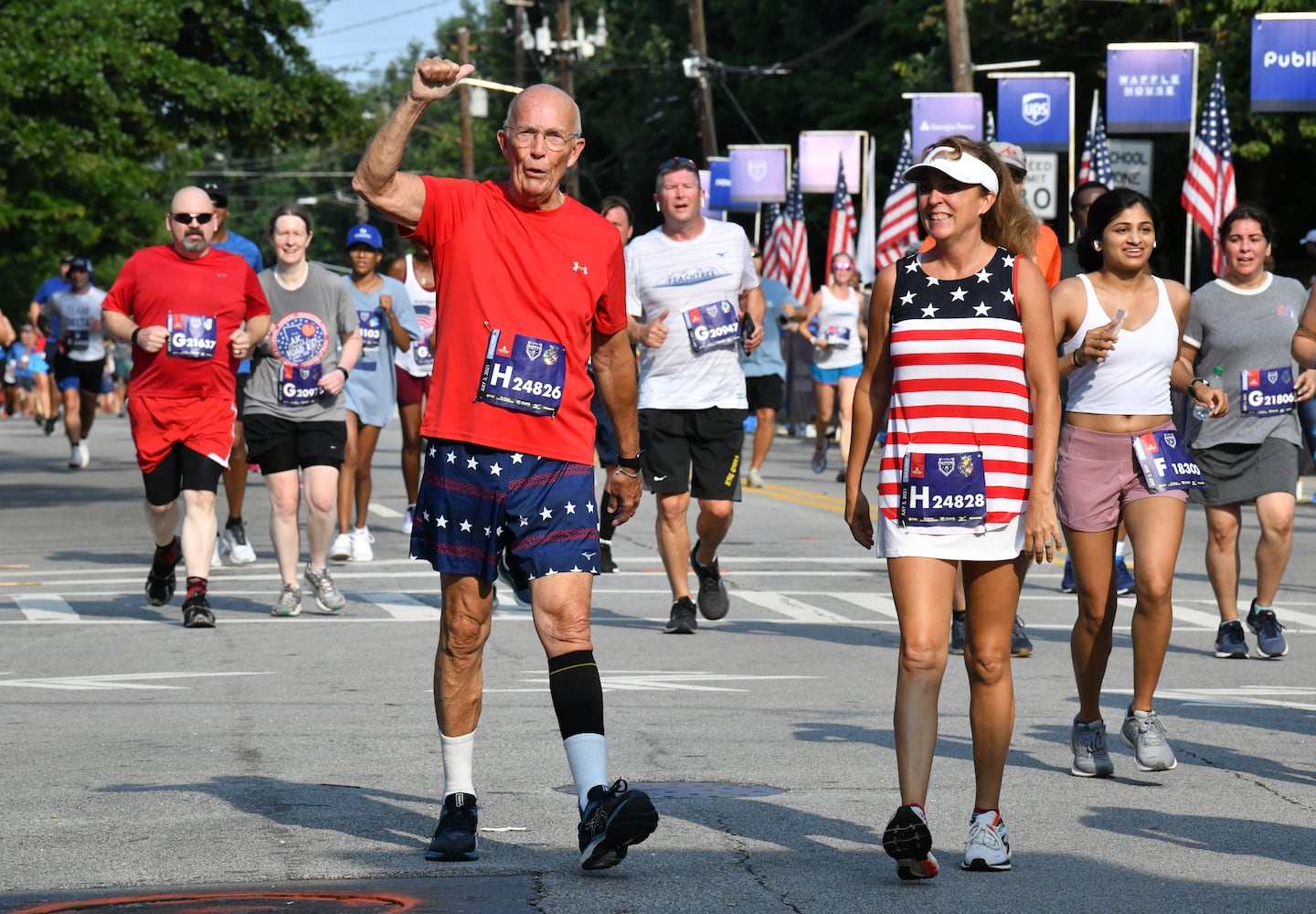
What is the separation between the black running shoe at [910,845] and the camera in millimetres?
5516

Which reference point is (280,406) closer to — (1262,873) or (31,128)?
(1262,873)

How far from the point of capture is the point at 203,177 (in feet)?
413

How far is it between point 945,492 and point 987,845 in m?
0.91

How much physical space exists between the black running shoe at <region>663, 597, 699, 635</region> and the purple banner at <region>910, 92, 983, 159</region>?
1972 cm

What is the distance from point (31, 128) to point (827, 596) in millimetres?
12031

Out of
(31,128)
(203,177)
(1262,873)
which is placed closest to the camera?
(1262,873)

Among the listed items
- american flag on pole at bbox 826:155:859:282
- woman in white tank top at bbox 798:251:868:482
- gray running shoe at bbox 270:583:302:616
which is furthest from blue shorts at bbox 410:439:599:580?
american flag on pole at bbox 826:155:859:282

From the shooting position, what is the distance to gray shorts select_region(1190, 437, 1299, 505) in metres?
10.6

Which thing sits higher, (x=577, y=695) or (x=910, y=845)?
(x=577, y=695)

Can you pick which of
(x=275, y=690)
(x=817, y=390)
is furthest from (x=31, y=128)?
(x=275, y=690)

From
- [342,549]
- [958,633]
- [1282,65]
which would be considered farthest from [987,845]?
[1282,65]

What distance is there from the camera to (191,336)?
11.2 metres

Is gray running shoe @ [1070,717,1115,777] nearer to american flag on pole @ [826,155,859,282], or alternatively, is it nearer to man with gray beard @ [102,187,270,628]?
man with gray beard @ [102,187,270,628]

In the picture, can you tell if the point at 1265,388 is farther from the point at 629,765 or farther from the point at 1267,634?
the point at 629,765
